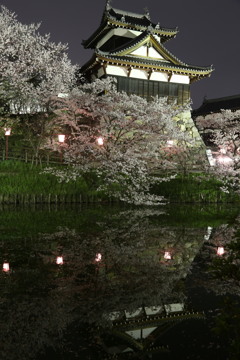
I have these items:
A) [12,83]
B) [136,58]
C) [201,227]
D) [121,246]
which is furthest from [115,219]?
[136,58]

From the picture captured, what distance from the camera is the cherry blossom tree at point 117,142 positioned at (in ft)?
68.8

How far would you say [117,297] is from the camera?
552cm

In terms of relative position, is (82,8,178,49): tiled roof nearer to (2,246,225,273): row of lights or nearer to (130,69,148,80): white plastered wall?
(130,69,148,80): white plastered wall

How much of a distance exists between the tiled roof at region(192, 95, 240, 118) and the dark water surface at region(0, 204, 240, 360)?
3814cm

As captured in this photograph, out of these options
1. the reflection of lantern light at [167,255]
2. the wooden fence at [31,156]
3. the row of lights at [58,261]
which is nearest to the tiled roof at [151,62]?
the wooden fence at [31,156]

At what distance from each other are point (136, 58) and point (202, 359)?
98.7 ft

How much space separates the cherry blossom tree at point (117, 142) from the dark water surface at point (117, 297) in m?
10.3

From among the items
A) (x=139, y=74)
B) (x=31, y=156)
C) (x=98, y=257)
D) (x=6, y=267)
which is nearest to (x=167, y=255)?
(x=98, y=257)

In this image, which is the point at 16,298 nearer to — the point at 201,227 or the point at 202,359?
the point at 202,359

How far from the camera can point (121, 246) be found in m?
9.26

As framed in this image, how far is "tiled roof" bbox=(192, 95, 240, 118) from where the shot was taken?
45.2 meters

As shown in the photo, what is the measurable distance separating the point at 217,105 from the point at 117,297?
46.4 m

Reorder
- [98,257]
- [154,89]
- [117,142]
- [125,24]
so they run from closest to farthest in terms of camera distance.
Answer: [98,257]
[117,142]
[154,89]
[125,24]

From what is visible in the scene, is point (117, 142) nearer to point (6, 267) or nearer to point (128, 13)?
point (6, 267)
